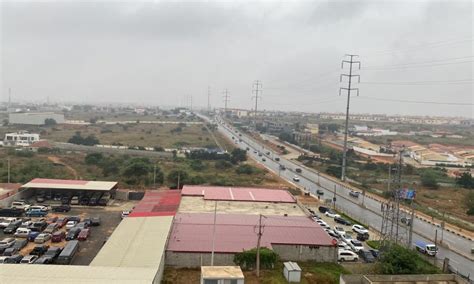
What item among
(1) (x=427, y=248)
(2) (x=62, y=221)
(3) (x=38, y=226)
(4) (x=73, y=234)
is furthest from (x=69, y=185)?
(1) (x=427, y=248)

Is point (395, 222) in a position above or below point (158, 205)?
below

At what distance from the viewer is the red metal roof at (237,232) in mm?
13836

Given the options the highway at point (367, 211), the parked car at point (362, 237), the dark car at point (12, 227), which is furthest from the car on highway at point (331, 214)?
the dark car at point (12, 227)

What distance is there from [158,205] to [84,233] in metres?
3.38

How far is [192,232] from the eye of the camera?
14.9 m

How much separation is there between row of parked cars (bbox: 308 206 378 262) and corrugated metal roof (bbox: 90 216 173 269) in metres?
6.53

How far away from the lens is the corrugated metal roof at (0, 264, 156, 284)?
9.76 m

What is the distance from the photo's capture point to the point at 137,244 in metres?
13.2

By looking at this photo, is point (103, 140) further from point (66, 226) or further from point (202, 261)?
point (202, 261)

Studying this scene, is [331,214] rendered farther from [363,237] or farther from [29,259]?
[29,259]

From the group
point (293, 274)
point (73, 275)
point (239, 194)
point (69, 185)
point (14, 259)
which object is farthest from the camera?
point (69, 185)

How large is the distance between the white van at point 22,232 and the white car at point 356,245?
496 inches

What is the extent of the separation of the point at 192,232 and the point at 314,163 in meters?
29.3

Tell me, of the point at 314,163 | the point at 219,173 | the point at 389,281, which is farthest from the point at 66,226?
the point at 314,163
